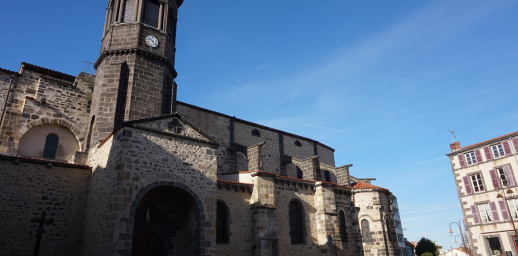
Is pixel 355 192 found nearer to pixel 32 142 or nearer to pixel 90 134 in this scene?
pixel 90 134

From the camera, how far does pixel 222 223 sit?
15633 millimetres

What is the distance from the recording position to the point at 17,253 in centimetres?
1168

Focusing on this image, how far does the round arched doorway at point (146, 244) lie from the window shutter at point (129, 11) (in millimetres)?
11716

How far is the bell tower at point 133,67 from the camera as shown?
15.9 meters

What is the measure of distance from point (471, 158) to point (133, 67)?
29368mm

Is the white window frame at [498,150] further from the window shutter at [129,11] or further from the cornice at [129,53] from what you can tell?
the window shutter at [129,11]

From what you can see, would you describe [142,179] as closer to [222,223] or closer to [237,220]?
[222,223]

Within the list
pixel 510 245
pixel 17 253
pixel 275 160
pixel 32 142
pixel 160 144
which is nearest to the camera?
pixel 17 253

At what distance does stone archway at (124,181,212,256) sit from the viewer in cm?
1282

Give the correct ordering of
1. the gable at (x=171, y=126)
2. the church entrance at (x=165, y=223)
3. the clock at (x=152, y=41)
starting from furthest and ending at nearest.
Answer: the clock at (x=152, y=41)
the church entrance at (x=165, y=223)
the gable at (x=171, y=126)

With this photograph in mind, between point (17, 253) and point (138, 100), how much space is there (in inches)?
313

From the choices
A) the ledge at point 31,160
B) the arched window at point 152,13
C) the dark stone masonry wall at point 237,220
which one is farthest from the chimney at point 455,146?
the ledge at point 31,160

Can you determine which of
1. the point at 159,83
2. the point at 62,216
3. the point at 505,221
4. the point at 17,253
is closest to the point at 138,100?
the point at 159,83

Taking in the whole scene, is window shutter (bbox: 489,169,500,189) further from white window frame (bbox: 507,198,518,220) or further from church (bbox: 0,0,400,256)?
church (bbox: 0,0,400,256)
